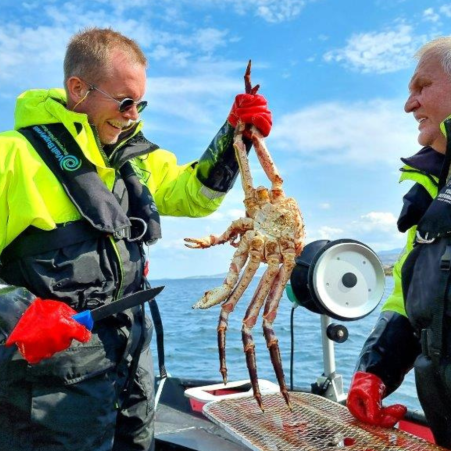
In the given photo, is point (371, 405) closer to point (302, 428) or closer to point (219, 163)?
point (302, 428)

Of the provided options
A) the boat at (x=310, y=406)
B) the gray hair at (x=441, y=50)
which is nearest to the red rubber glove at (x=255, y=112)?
the gray hair at (x=441, y=50)

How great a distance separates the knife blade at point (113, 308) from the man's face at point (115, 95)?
95cm

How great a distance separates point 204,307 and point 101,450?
2.89 feet

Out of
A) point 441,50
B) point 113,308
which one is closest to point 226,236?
point 113,308

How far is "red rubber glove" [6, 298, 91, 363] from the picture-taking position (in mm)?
2346

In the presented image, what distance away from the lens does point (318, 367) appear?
1327cm

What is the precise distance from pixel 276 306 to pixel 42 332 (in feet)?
3.82

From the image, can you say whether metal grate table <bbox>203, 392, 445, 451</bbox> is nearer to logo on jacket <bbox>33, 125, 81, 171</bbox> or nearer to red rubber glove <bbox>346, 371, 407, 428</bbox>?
red rubber glove <bbox>346, 371, 407, 428</bbox>

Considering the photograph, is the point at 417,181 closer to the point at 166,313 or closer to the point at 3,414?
the point at 3,414

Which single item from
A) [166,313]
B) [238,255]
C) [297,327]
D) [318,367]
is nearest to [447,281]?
[238,255]

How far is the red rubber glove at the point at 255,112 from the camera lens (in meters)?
3.02

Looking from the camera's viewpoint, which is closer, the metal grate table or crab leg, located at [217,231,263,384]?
the metal grate table

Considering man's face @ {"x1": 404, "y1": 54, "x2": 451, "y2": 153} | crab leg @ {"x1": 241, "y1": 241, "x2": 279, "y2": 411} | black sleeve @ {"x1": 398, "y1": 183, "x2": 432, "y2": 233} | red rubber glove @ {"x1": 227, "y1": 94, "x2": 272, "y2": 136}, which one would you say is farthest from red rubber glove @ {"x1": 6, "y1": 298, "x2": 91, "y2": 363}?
man's face @ {"x1": 404, "y1": 54, "x2": 451, "y2": 153}

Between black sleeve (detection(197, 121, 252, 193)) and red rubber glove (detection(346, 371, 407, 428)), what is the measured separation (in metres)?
1.47
